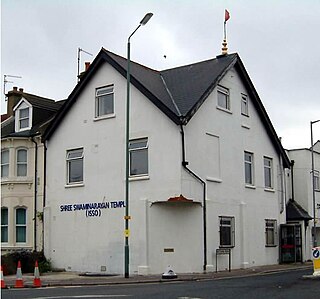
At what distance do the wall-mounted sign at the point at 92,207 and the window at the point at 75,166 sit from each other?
121 centimetres

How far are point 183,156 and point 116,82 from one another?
538cm

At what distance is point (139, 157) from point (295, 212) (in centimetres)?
1360

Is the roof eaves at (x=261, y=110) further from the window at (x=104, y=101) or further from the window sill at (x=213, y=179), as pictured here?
the window at (x=104, y=101)

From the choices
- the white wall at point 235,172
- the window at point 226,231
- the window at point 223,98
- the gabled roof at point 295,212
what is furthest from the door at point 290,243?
the window at point 223,98

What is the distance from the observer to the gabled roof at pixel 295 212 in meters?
35.4

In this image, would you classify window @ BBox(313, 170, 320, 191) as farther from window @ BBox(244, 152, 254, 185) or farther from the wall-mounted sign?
the wall-mounted sign

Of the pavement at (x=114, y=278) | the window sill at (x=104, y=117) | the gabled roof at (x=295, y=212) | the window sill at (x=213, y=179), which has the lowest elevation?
the pavement at (x=114, y=278)

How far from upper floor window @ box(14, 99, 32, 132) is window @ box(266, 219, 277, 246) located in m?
14.4

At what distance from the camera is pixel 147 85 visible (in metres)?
26.9

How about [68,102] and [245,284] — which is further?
[68,102]

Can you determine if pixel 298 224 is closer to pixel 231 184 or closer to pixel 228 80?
pixel 231 184

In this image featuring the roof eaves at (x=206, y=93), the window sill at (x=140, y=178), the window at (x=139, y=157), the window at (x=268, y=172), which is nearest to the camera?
the roof eaves at (x=206, y=93)

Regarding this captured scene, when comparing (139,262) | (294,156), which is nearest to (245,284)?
(139,262)

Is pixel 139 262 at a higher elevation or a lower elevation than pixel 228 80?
lower
